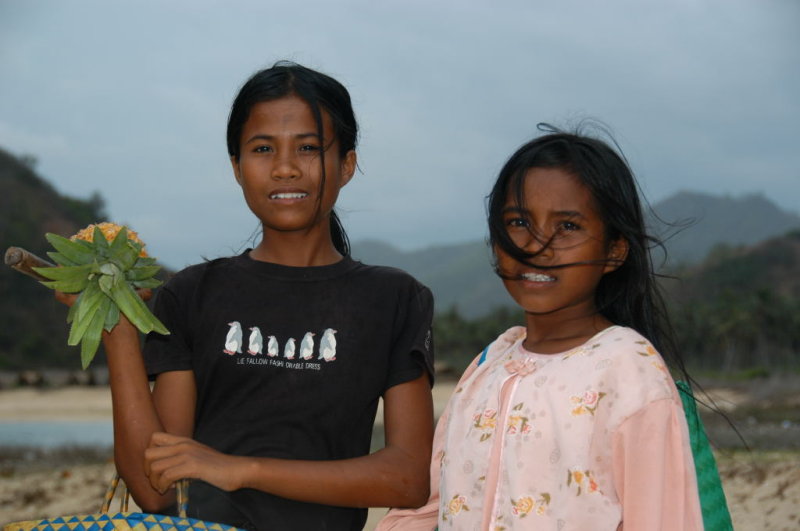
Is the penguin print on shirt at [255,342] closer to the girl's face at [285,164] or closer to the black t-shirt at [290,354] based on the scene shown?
the black t-shirt at [290,354]

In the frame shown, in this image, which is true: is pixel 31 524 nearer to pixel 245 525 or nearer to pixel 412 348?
pixel 245 525

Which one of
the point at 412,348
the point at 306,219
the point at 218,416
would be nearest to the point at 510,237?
the point at 412,348

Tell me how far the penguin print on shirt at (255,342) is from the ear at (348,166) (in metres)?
0.51

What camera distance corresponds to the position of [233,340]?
2.44m

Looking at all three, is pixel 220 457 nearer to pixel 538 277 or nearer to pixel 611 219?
pixel 538 277

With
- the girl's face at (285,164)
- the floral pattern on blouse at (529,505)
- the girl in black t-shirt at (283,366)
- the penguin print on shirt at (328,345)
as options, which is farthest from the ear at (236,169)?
the floral pattern on blouse at (529,505)

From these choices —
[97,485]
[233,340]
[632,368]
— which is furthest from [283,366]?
[97,485]

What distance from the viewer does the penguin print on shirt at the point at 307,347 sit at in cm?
242

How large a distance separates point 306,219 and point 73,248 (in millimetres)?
604

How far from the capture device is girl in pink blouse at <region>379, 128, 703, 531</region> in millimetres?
2043

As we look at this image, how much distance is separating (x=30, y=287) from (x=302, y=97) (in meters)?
50.9

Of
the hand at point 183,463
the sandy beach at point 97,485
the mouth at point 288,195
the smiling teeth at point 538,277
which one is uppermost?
the mouth at point 288,195

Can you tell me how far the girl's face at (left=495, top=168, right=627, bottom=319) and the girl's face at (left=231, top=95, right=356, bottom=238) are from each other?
1.72 feet

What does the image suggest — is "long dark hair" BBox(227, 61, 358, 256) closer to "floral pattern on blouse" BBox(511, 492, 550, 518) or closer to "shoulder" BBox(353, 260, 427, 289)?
"shoulder" BBox(353, 260, 427, 289)
